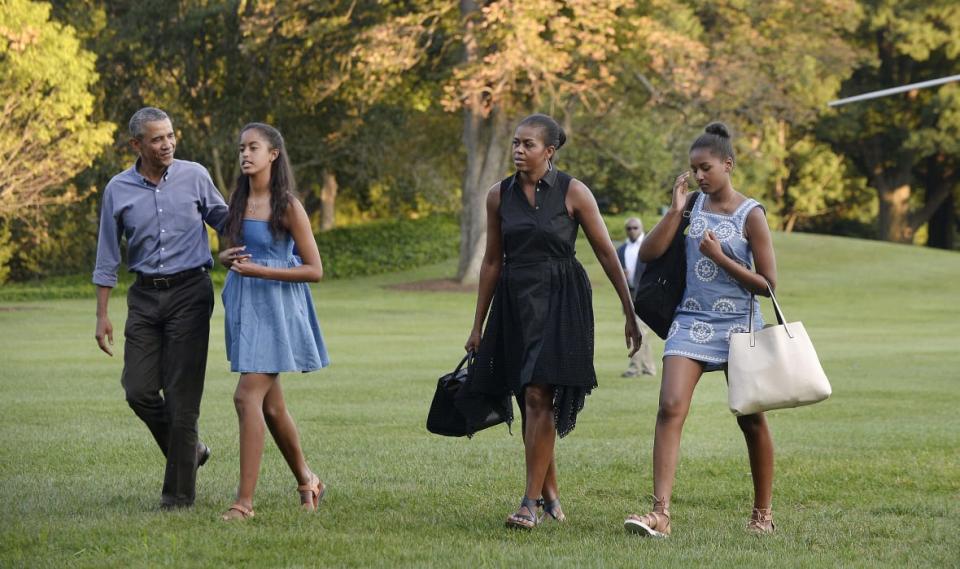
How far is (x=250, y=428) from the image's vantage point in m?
7.18

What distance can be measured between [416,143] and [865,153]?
23.0 m

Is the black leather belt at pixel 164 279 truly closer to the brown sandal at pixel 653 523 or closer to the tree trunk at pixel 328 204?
the brown sandal at pixel 653 523

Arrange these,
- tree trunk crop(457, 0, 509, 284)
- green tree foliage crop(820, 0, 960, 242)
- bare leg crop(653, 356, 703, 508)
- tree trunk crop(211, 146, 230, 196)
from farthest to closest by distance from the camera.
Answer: green tree foliage crop(820, 0, 960, 242) < tree trunk crop(211, 146, 230, 196) < tree trunk crop(457, 0, 509, 284) < bare leg crop(653, 356, 703, 508)

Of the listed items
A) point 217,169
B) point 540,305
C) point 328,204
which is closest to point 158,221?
point 540,305

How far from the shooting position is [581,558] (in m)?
6.14

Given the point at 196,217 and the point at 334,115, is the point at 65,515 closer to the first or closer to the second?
the point at 196,217

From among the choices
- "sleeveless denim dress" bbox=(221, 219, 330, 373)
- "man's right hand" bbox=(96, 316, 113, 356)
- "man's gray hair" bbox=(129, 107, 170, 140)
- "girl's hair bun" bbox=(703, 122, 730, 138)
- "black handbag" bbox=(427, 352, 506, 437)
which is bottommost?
"black handbag" bbox=(427, 352, 506, 437)

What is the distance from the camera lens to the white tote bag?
6543 millimetres

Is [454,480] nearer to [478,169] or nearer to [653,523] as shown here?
[653,523]

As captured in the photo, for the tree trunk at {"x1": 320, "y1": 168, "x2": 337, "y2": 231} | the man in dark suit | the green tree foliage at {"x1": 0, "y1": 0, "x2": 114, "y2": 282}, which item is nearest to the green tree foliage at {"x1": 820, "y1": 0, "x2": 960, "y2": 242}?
the tree trunk at {"x1": 320, "y1": 168, "x2": 337, "y2": 231}

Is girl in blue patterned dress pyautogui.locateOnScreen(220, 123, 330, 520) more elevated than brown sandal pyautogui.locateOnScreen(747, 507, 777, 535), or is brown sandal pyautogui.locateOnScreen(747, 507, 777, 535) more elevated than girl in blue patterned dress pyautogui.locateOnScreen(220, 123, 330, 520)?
girl in blue patterned dress pyautogui.locateOnScreen(220, 123, 330, 520)

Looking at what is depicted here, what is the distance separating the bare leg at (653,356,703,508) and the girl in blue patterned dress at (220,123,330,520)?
1749 millimetres

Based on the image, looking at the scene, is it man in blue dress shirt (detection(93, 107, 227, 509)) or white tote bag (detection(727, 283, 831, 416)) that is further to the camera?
man in blue dress shirt (detection(93, 107, 227, 509))

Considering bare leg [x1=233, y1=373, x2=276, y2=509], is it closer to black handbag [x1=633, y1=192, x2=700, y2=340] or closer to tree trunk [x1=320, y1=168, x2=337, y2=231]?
black handbag [x1=633, y1=192, x2=700, y2=340]
